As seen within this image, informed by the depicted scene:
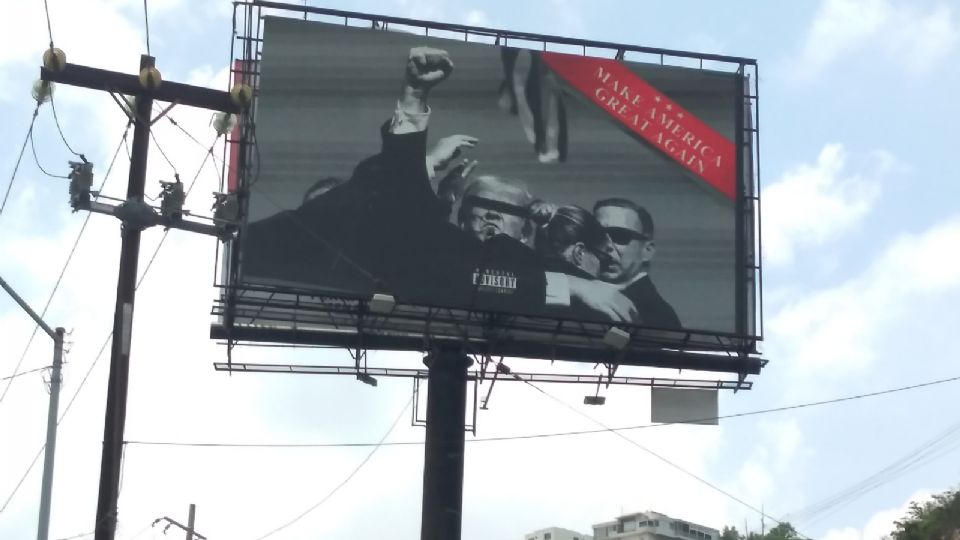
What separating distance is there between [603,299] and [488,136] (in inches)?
145

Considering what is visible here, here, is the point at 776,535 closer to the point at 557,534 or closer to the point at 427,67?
the point at 557,534

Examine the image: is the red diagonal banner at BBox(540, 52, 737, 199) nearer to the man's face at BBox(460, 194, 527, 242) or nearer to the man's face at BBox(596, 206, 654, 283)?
the man's face at BBox(596, 206, 654, 283)

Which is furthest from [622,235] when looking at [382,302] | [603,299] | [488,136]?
[382,302]

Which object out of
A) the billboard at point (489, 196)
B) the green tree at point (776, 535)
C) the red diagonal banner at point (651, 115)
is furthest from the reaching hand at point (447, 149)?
the green tree at point (776, 535)

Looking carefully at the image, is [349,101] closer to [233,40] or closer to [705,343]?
[233,40]

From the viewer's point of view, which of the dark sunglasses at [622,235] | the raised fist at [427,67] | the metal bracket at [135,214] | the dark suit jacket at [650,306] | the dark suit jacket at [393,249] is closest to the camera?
the metal bracket at [135,214]

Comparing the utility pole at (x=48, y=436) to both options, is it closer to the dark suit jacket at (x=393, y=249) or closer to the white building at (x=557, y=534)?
the dark suit jacket at (x=393, y=249)

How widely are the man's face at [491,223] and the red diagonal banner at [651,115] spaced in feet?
10.0

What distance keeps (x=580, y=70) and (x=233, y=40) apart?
6.69m

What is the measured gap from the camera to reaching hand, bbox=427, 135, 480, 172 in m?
28.0

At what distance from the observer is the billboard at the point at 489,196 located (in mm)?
26984

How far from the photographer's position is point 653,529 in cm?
8275

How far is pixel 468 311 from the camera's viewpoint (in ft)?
89.9

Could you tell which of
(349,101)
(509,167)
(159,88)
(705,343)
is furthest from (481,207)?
(159,88)
